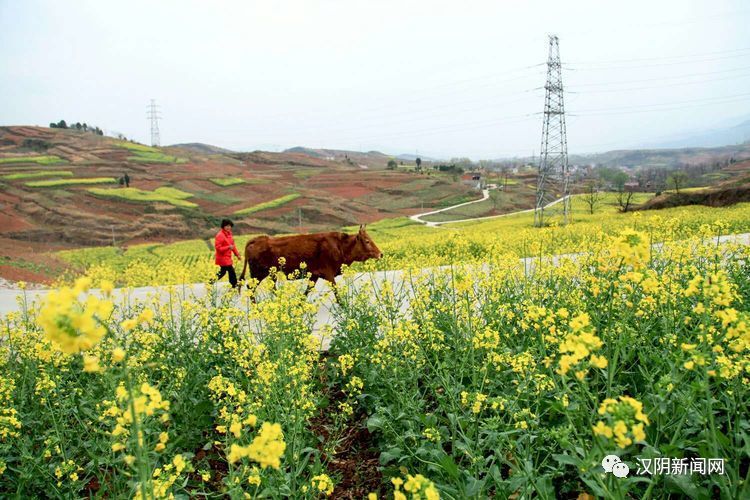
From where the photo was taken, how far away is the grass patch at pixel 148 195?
144ft

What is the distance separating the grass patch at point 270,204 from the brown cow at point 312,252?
4006 cm

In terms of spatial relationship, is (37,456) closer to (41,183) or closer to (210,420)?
(210,420)

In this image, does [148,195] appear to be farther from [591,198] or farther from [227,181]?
[591,198]

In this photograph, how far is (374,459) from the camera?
416cm

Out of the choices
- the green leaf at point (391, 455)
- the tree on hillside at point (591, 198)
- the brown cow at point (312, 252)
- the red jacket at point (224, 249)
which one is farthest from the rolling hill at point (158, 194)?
the green leaf at point (391, 455)

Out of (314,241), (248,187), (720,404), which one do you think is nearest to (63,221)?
(248,187)

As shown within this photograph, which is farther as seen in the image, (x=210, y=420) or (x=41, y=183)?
(x=41, y=183)

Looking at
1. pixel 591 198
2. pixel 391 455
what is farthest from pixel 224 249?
pixel 591 198

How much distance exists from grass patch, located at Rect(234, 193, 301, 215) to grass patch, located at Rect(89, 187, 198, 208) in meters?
5.07

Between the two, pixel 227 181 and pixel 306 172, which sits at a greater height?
pixel 306 172

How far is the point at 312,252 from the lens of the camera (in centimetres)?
884

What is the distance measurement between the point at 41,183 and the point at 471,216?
149ft

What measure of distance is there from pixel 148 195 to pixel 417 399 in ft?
159

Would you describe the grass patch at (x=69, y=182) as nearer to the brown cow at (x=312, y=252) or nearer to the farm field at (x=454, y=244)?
the farm field at (x=454, y=244)
